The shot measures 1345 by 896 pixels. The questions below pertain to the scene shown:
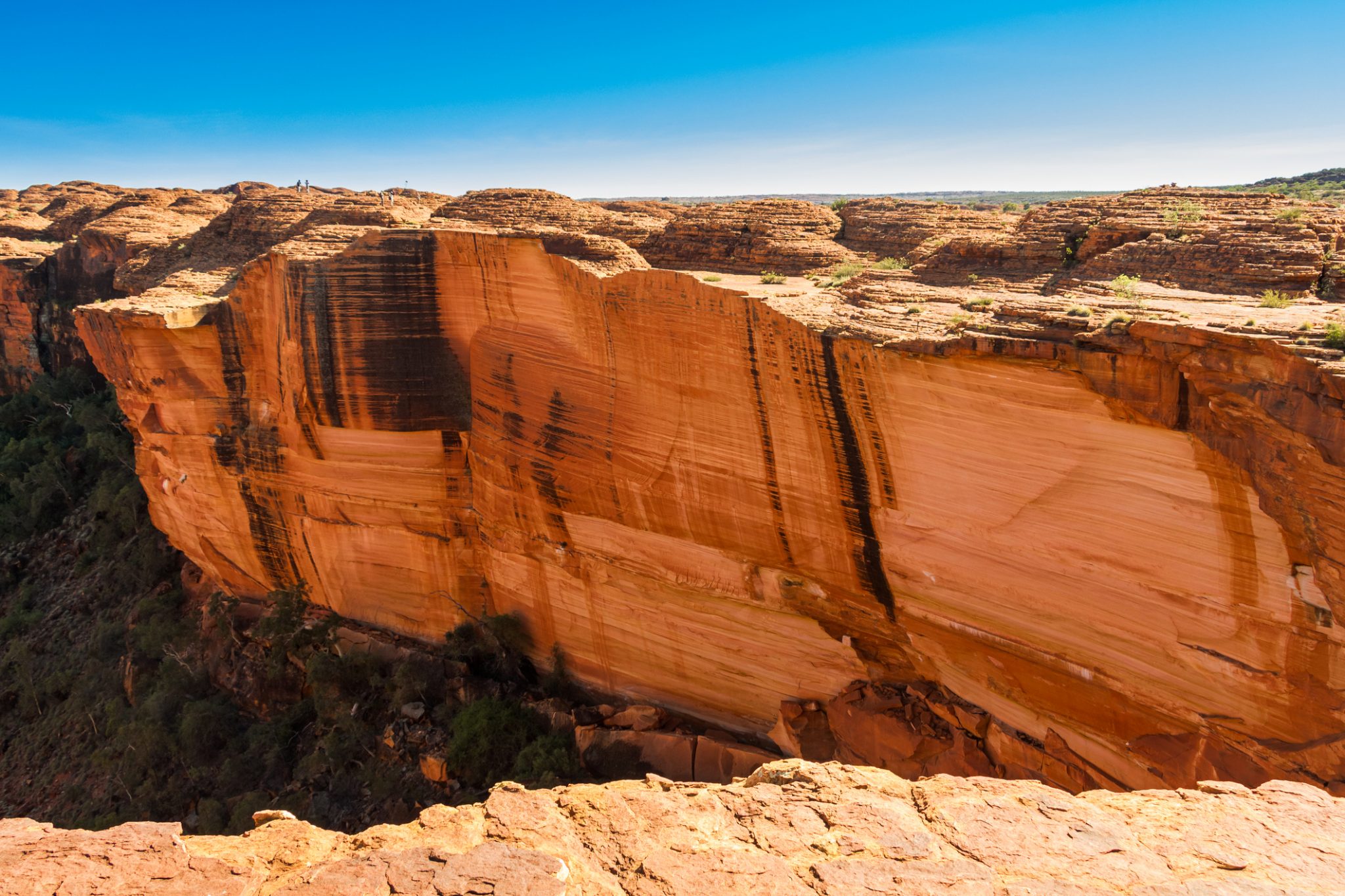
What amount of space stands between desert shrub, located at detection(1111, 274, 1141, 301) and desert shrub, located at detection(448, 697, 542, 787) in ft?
38.9

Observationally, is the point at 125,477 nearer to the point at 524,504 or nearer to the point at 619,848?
the point at 524,504

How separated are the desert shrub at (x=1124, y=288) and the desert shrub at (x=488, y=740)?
11.8m

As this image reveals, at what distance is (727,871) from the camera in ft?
14.5

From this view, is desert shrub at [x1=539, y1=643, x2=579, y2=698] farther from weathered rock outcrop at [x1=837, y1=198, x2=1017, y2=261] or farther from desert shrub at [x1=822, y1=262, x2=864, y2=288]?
weathered rock outcrop at [x1=837, y1=198, x2=1017, y2=261]

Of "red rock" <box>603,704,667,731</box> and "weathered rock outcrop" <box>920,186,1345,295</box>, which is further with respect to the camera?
"red rock" <box>603,704,667,731</box>

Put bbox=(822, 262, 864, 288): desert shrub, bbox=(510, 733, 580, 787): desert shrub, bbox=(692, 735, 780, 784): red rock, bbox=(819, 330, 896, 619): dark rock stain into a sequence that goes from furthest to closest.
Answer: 1. bbox=(822, 262, 864, 288): desert shrub
2. bbox=(510, 733, 580, 787): desert shrub
3. bbox=(692, 735, 780, 784): red rock
4. bbox=(819, 330, 896, 619): dark rock stain

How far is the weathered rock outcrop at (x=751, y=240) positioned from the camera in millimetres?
16859

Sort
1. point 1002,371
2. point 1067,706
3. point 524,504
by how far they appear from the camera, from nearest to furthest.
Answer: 1. point 1002,371
2. point 1067,706
3. point 524,504

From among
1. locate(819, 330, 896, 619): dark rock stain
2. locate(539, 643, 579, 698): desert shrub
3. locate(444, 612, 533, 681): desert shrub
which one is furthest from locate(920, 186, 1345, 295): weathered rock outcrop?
locate(444, 612, 533, 681): desert shrub

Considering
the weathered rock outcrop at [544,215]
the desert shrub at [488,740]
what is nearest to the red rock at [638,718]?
the desert shrub at [488,740]

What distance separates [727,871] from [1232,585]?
6938 mm

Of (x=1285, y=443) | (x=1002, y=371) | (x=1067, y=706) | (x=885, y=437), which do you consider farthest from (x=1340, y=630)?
(x=885, y=437)

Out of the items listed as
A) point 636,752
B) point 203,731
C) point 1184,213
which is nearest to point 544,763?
point 636,752

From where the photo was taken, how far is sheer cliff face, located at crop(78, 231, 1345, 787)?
8.27 m
